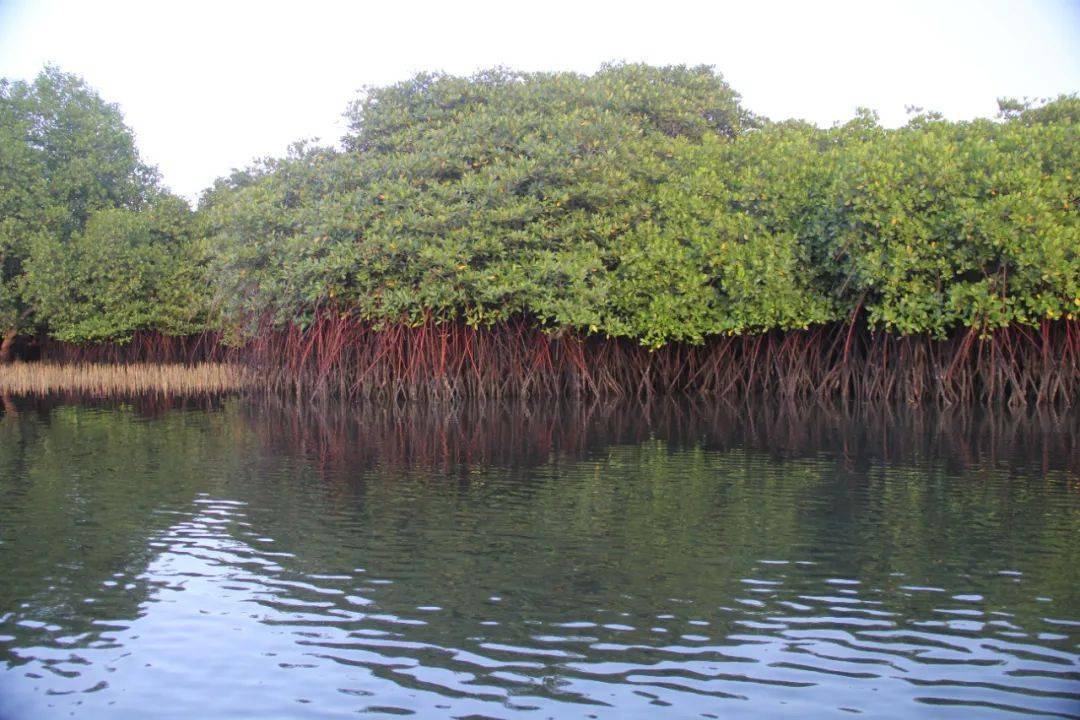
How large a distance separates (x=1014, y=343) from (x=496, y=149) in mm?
9725

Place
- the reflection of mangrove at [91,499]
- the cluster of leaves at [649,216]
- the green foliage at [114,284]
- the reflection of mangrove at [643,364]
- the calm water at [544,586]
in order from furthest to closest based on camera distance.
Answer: the green foliage at [114,284]
the reflection of mangrove at [643,364]
the cluster of leaves at [649,216]
the reflection of mangrove at [91,499]
the calm water at [544,586]

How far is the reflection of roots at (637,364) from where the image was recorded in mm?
17141

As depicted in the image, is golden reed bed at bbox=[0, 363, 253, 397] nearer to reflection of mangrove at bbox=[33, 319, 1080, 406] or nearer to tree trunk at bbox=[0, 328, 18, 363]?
reflection of mangrove at bbox=[33, 319, 1080, 406]

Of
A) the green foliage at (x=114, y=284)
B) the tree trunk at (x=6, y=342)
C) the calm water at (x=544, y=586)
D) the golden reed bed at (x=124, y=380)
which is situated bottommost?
the calm water at (x=544, y=586)

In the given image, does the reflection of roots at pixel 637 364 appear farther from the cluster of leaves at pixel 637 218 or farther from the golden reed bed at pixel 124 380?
the golden reed bed at pixel 124 380

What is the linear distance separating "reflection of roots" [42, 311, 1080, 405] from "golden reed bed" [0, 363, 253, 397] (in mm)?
2499

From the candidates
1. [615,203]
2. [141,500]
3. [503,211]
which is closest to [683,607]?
[141,500]

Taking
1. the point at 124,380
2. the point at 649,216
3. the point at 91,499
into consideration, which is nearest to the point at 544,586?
the point at 91,499

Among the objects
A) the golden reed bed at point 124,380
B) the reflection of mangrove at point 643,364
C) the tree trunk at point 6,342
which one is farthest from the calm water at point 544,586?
the tree trunk at point 6,342

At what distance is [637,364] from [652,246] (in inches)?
126

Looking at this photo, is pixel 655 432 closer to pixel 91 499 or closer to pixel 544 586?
pixel 91 499

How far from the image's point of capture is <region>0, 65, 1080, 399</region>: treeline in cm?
1585

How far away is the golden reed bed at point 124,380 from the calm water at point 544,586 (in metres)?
12.7

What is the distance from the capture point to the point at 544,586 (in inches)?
229
